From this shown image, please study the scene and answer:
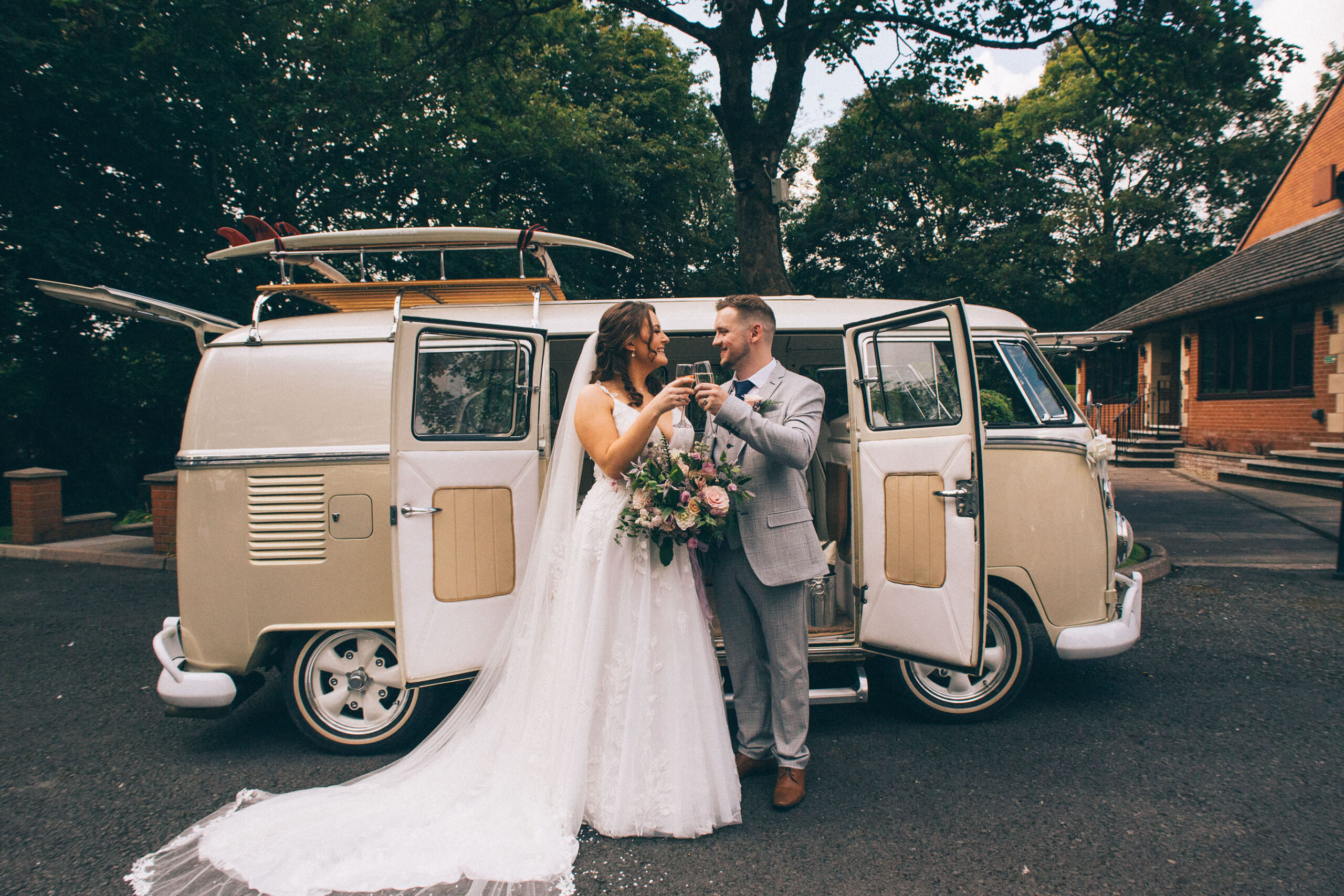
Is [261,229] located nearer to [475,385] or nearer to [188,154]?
[475,385]

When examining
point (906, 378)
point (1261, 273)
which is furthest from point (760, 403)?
point (1261, 273)

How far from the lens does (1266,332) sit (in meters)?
15.9

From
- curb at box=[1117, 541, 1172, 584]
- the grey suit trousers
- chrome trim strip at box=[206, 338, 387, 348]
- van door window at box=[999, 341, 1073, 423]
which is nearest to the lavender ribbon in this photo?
the grey suit trousers

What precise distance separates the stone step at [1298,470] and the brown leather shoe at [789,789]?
13154mm

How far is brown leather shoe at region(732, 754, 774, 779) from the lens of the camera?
3518mm

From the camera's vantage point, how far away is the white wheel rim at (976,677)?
13.3 feet

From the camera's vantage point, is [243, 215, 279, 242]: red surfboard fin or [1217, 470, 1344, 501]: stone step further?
[1217, 470, 1344, 501]: stone step

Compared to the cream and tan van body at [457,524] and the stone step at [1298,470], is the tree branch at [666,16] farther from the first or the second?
the stone step at [1298,470]

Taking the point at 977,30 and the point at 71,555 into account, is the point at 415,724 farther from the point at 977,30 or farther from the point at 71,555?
the point at 977,30

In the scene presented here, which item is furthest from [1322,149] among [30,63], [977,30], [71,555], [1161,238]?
[71,555]

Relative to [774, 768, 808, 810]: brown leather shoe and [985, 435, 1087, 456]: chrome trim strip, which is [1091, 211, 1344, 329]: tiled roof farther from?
[774, 768, 808, 810]: brown leather shoe

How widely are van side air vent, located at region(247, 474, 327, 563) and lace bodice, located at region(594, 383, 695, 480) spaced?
160 cm

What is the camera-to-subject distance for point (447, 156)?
42.4ft

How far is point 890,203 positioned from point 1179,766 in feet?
95.5
